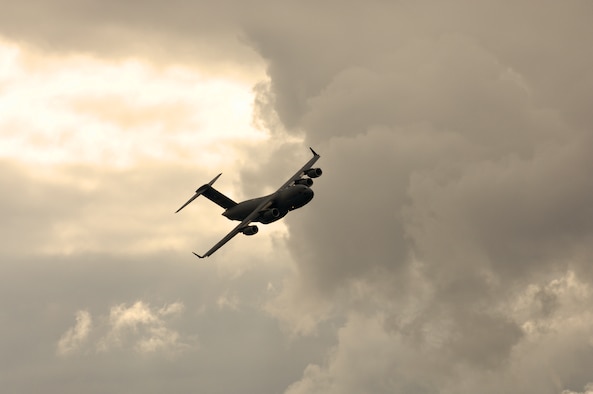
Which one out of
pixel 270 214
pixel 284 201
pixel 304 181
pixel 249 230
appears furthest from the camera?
pixel 304 181

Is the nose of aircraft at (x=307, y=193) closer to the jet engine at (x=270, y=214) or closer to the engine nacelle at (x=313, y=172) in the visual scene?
the jet engine at (x=270, y=214)

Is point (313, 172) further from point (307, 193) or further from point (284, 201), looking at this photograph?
point (284, 201)

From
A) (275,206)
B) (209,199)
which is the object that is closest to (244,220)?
(275,206)

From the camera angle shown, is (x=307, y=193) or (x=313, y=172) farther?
(x=313, y=172)

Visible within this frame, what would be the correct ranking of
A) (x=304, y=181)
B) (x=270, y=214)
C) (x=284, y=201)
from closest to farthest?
(x=270, y=214)
(x=284, y=201)
(x=304, y=181)

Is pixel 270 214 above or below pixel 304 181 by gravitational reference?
below

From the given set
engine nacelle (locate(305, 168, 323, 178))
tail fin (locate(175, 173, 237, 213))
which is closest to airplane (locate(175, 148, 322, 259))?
engine nacelle (locate(305, 168, 323, 178))

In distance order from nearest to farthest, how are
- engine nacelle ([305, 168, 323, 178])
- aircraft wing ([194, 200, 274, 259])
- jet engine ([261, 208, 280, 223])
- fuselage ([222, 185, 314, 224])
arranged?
aircraft wing ([194, 200, 274, 259]) → jet engine ([261, 208, 280, 223]) → fuselage ([222, 185, 314, 224]) → engine nacelle ([305, 168, 323, 178])

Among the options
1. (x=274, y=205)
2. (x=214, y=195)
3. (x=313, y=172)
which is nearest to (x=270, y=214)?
(x=274, y=205)

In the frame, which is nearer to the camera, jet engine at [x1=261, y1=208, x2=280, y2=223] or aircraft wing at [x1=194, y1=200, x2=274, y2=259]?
aircraft wing at [x1=194, y1=200, x2=274, y2=259]

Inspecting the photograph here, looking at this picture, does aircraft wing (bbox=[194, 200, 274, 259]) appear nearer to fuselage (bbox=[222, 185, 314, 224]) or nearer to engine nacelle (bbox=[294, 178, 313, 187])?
fuselage (bbox=[222, 185, 314, 224])

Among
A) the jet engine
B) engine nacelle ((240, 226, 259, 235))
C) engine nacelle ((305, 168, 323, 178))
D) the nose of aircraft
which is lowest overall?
engine nacelle ((240, 226, 259, 235))

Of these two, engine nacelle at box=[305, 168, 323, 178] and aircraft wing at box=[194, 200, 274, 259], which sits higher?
engine nacelle at box=[305, 168, 323, 178]

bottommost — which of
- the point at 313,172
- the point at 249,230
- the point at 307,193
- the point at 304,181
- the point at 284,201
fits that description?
the point at 249,230
